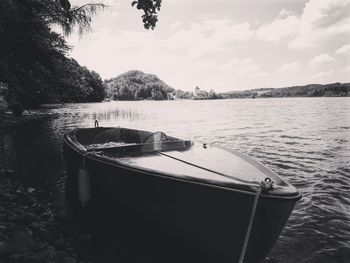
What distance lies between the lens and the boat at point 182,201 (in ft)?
13.1

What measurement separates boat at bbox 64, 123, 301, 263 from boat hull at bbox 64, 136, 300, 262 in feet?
0.05

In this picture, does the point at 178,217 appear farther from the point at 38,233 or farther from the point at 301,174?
the point at 301,174

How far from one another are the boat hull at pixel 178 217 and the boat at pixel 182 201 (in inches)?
0.5

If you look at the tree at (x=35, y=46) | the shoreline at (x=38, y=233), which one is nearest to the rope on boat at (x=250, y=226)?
the shoreline at (x=38, y=233)

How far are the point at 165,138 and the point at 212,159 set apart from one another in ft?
6.26

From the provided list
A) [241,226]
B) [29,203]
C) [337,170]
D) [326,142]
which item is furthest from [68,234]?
[326,142]

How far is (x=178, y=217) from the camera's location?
4.68 meters

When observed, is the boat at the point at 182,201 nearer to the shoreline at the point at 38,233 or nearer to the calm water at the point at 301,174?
the shoreline at the point at 38,233

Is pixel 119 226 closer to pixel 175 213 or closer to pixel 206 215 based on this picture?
pixel 175 213

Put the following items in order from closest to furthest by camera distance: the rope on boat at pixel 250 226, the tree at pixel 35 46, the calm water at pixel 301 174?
the rope on boat at pixel 250 226 → the calm water at pixel 301 174 → the tree at pixel 35 46

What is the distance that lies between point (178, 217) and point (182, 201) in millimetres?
330

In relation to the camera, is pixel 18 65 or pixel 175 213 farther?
pixel 18 65

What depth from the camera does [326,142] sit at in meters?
17.1

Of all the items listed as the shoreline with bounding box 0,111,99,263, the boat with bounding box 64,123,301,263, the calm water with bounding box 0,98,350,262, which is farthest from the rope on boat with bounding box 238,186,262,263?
the shoreline with bounding box 0,111,99,263
